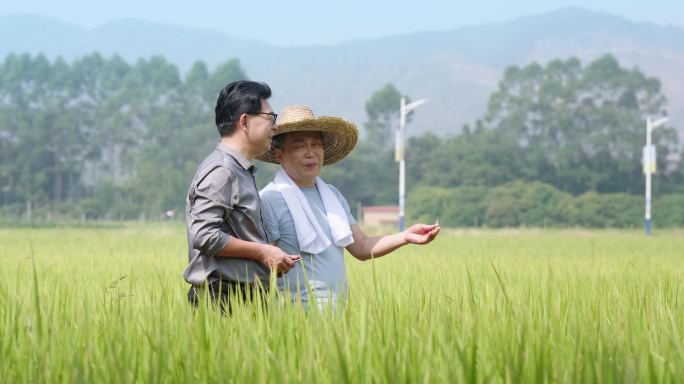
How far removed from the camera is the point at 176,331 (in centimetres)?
235

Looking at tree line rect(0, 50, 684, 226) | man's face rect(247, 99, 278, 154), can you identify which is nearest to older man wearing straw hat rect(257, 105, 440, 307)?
man's face rect(247, 99, 278, 154)

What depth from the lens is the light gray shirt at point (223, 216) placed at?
2924 millimetres

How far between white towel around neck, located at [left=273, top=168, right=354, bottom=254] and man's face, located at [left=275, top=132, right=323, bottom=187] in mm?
40

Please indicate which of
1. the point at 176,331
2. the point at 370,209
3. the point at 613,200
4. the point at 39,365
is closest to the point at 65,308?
the point at 176,331

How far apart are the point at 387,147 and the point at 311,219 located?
62.9 m

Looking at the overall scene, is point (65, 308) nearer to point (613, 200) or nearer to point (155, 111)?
point (613, 200)

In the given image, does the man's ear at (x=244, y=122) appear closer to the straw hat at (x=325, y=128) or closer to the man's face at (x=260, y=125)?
the man's face at (x=260, y=125)

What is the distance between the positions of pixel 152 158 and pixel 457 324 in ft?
169

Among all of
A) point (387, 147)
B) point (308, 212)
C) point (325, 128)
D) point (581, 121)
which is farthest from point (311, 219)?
point (387, 147)

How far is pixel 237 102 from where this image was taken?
3.08 metres

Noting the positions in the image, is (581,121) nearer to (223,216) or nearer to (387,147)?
(387,147)

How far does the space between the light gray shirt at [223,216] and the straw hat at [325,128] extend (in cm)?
32

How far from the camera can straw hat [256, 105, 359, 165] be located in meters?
3.33

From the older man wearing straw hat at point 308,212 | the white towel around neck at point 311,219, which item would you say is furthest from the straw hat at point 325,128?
the white towel around neck at point 311,219
